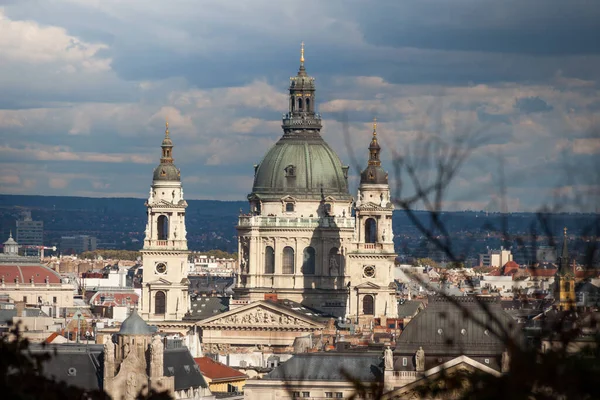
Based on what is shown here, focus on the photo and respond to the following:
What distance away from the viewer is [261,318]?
171625 mm

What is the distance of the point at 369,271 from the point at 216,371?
47653 mm

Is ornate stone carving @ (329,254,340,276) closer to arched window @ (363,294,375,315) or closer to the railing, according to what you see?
the railing

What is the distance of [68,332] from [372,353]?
1936 inches

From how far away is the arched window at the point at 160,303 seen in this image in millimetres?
175625

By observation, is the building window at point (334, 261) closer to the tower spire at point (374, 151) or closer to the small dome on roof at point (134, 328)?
the tower spire at point (374, 151)

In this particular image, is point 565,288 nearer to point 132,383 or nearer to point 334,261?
point 132,383

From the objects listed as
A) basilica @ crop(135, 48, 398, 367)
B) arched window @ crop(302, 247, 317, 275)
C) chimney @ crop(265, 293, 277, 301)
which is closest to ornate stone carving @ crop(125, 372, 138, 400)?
basilica @ crop(135, 48, 398, 367)

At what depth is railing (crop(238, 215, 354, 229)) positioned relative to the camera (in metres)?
179

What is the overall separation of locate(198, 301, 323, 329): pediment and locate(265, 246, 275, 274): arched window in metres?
8.07

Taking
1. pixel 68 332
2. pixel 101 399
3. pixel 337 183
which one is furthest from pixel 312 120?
pixel 101 399

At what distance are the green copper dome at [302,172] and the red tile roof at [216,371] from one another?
4782cm

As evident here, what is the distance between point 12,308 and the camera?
18838 centimetres

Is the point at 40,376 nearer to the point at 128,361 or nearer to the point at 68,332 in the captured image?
the point at 128,361

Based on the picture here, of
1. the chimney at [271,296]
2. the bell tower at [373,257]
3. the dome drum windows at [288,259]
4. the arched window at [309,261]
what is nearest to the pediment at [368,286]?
the bell tower at [373,257]
